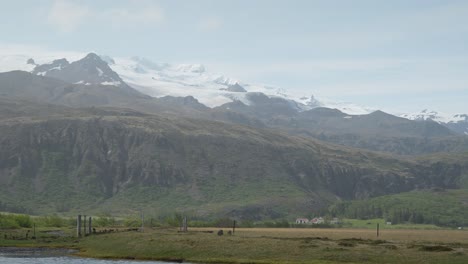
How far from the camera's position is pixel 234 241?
134 meters

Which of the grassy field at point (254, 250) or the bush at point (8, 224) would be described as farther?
the bush at point (8, 224)

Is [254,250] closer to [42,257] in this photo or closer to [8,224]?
[42,257]

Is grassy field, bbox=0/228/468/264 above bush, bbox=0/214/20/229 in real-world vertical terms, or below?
above

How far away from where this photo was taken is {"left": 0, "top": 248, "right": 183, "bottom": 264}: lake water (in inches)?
4818

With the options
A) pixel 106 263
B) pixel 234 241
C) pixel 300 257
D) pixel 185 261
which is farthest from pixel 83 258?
pixel 300 257

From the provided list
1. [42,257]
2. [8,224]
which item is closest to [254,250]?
[42,257]

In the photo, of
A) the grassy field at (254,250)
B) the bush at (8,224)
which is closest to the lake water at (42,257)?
the grassy field at (254,250)

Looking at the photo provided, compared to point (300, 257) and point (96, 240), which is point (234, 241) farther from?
point (96, 240)

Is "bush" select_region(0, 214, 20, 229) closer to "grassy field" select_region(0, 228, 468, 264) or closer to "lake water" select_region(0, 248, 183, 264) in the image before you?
"grassy field" select_region(0, 228, 468, 264)

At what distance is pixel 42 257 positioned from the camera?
429 feet

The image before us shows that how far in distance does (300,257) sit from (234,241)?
67.4ft

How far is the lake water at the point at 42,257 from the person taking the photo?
401 feet

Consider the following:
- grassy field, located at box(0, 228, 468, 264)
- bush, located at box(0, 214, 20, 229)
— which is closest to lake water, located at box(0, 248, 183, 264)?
grassy field, located at box(0, 228, 468, 264)

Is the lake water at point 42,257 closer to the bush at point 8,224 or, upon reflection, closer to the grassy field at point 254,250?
the grassy field at point 254,250
